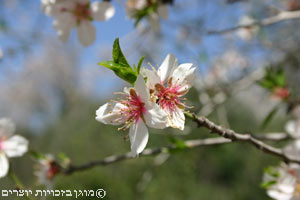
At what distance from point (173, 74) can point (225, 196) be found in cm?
685

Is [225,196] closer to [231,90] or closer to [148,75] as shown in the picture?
[231,90]

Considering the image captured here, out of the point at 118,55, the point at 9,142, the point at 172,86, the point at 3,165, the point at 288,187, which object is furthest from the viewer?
the point at 9,142

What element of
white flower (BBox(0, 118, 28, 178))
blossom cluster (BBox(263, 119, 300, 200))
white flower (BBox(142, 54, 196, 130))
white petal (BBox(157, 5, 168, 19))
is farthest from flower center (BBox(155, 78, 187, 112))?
white flower (BBox(0, 118, 28, 178))

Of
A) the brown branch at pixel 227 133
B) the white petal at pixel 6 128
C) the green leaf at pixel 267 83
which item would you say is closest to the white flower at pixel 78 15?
the white petal at pixel 6 128

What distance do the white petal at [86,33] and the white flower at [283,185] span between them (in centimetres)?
68

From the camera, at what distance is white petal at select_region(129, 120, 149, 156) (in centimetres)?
47

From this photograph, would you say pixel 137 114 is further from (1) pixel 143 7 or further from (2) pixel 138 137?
(1) pixel 143 7

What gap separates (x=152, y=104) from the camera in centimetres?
47

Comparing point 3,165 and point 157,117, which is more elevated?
point 157,117

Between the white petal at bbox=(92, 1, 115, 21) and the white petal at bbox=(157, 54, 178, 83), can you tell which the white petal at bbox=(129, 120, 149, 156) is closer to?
the white petal at bbox=(157, 54, 178, 83)

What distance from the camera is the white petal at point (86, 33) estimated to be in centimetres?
82

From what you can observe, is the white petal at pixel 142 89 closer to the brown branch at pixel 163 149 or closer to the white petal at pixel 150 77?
the white petal at pixel 150 77

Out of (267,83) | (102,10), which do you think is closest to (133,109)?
(102,10)

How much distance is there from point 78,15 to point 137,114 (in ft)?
1.59
